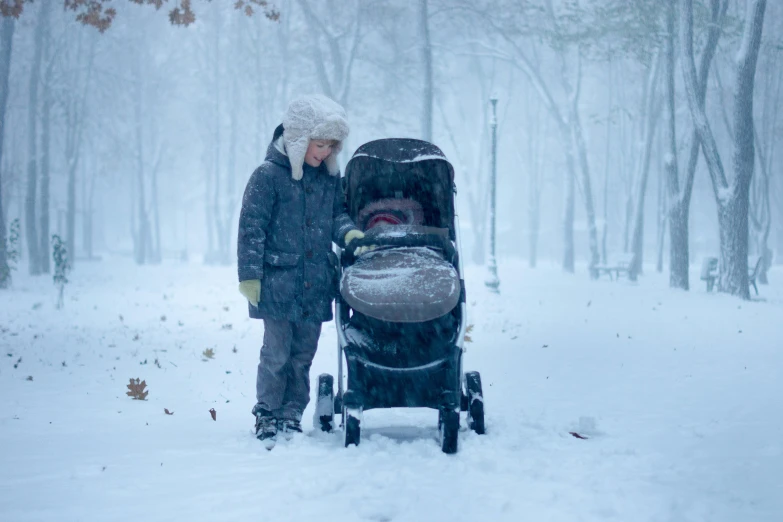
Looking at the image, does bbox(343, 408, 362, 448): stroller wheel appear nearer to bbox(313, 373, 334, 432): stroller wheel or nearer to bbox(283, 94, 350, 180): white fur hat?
bbox(313, 373, 334, 432): stroller wheel

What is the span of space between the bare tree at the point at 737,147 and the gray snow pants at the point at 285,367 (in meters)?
12.7

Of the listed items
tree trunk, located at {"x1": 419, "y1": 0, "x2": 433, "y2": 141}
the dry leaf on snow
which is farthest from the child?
tree trunk, located at {"x1": 419, "y1": 0, "x2": 433, "y2": 141}

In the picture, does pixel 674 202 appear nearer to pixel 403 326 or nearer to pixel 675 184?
pixel 675 184

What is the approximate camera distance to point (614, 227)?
150 feet

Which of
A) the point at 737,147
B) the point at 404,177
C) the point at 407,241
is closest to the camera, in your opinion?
the point at 407,241

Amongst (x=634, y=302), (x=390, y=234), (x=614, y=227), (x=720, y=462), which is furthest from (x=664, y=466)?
(x=614, y=227)

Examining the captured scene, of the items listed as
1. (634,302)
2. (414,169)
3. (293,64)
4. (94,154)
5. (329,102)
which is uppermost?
(293,64)

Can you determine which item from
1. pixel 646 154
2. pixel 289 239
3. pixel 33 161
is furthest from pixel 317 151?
pixel 646 154

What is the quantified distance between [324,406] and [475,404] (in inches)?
39.1

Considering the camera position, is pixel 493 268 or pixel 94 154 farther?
pixel 94 154

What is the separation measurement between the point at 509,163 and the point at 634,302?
125 feet

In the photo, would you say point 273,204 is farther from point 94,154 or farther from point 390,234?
point 94,154

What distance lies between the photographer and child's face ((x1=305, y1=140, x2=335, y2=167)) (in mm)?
4352

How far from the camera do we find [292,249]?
14.2 feet
